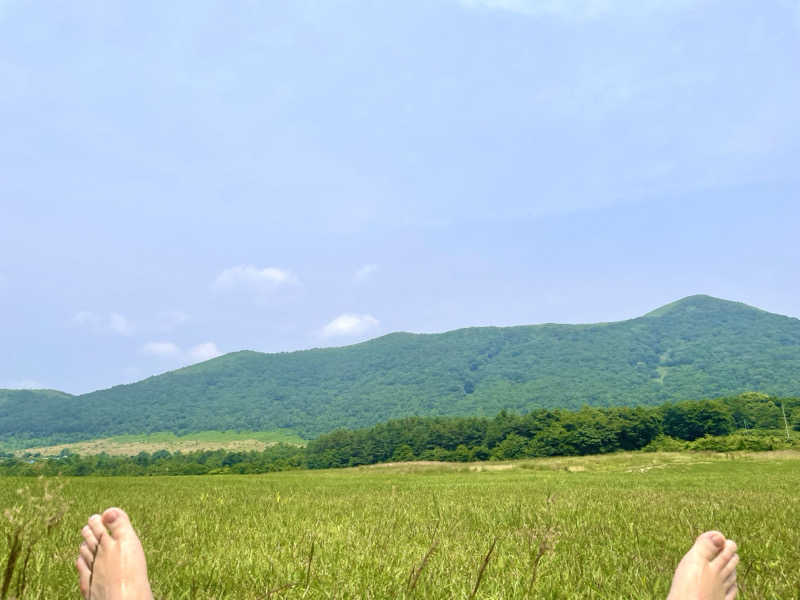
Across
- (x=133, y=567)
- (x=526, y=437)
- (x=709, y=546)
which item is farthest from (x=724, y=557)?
(x=526, y=437)

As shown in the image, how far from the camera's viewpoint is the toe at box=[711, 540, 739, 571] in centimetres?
273

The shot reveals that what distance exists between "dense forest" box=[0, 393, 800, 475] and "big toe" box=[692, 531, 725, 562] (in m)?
78.9

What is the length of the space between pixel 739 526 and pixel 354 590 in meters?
4.79

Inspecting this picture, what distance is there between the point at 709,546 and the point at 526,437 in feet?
343

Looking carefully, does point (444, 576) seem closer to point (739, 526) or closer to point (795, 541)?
point (795, 541)

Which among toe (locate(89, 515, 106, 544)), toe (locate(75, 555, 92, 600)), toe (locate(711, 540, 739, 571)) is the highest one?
toe (locate(89, 515, 106, 544))

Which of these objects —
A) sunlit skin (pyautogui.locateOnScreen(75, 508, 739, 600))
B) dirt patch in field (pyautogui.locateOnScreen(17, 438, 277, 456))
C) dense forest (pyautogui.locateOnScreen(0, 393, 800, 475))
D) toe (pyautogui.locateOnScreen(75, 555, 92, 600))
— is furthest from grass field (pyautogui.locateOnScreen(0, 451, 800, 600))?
dirt patch in field (pyautogui.locateOnScreen(17, 438, 277, 456))

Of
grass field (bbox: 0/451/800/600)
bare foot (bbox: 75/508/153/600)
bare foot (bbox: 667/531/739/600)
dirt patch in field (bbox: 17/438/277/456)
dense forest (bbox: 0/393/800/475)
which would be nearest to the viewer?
bare foot (bbox: 75/508/153/600)

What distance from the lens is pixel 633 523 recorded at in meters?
5.72

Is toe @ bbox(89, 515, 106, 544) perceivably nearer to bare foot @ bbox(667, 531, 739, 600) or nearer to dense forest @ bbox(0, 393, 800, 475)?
bare foot @ bbox(667, 531, 739, 600)

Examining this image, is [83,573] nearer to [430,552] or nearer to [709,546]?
[430,552]

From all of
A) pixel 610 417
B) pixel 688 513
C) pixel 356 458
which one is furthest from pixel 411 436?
pixel 688 513

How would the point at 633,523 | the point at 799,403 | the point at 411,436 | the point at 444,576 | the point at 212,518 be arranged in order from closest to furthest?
the point at 444,576 → the point at 633,523 → the point at 212,518 → the point at 799,403 → the point at 411,436

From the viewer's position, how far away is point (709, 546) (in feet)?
9.18
